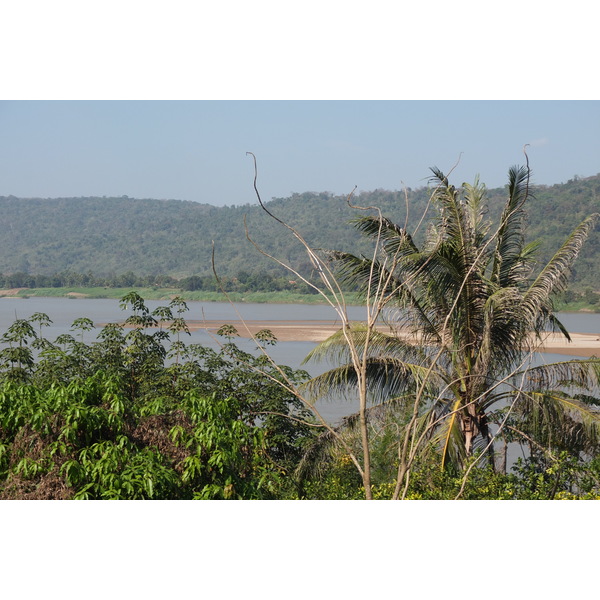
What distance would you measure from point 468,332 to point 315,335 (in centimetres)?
1342

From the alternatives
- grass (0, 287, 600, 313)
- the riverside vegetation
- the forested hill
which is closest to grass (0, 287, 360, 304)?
grass (0, 287, 600, 313)

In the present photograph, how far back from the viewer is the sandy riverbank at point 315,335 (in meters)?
16.8

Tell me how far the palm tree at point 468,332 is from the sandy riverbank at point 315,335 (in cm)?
846

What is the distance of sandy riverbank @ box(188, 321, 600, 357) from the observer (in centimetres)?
1677

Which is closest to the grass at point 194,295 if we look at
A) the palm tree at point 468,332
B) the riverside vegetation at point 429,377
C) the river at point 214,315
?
the river at point 214,315

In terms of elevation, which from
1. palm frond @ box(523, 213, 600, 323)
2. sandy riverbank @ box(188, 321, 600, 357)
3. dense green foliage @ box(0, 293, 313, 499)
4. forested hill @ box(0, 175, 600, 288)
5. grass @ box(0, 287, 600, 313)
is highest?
forested hill @ box(0, 175, 600, 288)

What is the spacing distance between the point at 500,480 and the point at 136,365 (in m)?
3.31

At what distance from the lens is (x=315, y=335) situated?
758 inches

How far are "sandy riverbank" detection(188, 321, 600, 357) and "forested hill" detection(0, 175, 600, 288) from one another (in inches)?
331

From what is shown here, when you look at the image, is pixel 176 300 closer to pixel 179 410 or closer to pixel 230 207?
pixel 179 410

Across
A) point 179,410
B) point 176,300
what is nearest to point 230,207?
point 176,300

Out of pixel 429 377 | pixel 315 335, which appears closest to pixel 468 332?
pixel 429 377

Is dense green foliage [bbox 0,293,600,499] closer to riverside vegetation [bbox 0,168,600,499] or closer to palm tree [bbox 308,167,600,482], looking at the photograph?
riverside vegetation [bbox 0,168,600,499]

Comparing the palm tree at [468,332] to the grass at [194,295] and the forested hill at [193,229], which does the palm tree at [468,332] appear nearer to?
the forested hill at [193,229]
